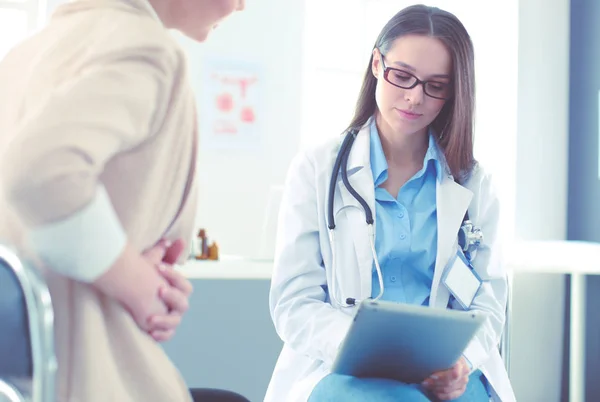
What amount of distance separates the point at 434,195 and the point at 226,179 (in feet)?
9.58

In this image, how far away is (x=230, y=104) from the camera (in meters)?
4.50

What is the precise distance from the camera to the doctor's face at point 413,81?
156 cm

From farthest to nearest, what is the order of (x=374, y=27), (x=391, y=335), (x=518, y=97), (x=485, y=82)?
(x=374, y=27)
(x=485, y=82)
(x=518, y=97)
(x=391, y=335)

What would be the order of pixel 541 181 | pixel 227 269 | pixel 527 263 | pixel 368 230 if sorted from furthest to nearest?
pixel 541 181 → pixel 527 263 → pixel 227 269 → pixel 368 230

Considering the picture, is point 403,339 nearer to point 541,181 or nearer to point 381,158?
point 381,158

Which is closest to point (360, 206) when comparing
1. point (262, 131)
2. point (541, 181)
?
point (541, 181)

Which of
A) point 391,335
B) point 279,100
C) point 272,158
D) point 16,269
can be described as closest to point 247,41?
point 279,100

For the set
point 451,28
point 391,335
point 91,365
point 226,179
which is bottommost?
point 226,179

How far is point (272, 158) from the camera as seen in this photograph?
454cm

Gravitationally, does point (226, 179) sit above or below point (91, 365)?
below

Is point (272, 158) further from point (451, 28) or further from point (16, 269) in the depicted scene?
point (16, 269)

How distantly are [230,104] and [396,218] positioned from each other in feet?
10.2

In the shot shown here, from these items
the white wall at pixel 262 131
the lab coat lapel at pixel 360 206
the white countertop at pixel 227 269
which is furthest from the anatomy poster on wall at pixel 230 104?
the lab coat lapel at pixel 360 206

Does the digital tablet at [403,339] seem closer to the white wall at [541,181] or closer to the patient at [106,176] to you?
the patient at [106,176]
